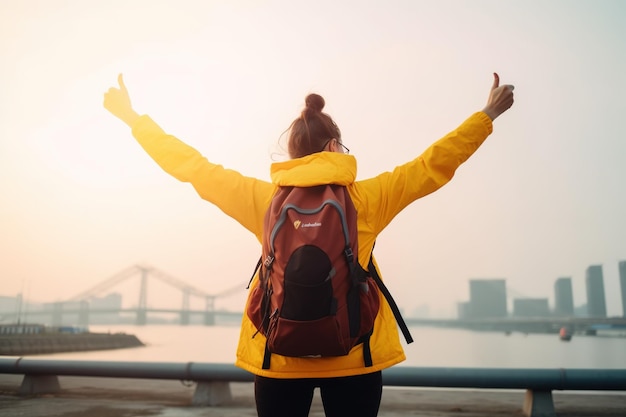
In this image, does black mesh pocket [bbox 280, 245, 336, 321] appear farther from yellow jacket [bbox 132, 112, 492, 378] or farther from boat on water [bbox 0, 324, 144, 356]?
boat on water [bbox 0, 324, 144, 356]

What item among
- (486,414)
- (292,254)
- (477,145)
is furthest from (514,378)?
(292,254)

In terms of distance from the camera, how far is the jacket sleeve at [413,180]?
1352 millimetres

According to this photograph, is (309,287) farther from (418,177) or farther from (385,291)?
(418,177)

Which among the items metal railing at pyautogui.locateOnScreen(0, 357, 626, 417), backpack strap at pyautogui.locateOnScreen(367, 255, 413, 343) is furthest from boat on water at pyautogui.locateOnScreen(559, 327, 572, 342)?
backpack strap at pyautogui.locateOnScreen(367, 255, 413, 343)

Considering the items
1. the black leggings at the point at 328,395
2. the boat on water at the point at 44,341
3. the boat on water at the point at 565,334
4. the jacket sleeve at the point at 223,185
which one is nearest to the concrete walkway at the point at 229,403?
the black leggings at the point at 328,395

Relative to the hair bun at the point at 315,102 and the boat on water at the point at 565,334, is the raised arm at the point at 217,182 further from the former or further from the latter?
the boat on water at the point at 565,334

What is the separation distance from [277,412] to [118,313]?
54523mm

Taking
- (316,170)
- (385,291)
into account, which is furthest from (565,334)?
(316,170)

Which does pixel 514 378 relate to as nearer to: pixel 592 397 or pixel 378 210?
pixel 592 397

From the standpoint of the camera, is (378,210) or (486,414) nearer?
(378,210)

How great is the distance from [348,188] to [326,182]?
0.09m

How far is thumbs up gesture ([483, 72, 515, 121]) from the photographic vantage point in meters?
1.46

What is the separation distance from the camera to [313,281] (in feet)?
3.80

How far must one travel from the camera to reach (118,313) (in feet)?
168
